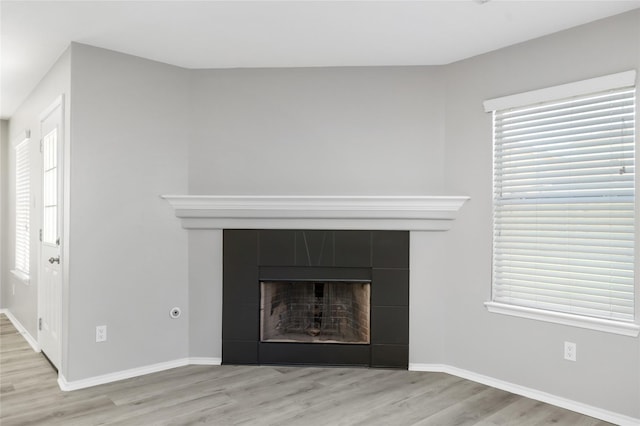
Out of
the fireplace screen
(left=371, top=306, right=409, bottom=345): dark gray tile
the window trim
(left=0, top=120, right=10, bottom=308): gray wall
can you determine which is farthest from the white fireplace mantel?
(left=0, top=120, right=10, bottom=308): gray wall

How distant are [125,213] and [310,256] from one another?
1469 millimetres

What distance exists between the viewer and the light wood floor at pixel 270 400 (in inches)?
102

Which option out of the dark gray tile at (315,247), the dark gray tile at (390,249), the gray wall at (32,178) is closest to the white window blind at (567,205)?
the dark gray tile at (390,249)

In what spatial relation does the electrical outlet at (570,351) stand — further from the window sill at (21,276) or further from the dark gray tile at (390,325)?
the window sill at (21,276)

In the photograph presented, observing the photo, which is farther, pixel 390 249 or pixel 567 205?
pixel 390 249

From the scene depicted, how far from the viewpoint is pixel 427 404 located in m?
2.81

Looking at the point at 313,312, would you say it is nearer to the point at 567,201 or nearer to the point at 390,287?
the point at 390,287

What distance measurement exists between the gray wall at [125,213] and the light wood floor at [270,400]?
329 millimetres

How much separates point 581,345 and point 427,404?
3.43 feet

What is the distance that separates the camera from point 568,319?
277cm

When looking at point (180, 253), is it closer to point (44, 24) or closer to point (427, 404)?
point (44, 24)

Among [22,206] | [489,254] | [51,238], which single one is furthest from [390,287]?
[22,206]

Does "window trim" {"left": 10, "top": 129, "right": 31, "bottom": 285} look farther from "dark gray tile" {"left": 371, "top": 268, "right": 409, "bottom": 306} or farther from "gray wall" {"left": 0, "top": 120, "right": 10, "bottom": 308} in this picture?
"dark gray tile" {"left": 371, "top": 268, "right": 409, "bottom": 306}

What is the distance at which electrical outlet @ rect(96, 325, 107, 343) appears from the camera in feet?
10.3
